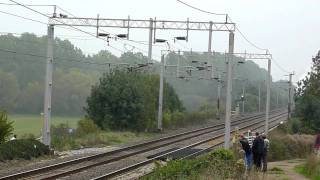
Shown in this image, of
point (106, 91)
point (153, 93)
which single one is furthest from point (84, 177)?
point (153, 93)

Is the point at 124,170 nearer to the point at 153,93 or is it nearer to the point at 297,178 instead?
the point at 297,178

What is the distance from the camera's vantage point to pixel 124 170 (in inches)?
981

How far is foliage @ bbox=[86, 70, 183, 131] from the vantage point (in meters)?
51.6

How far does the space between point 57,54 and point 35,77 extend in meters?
11.0

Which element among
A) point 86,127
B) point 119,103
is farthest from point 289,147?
point 119,103

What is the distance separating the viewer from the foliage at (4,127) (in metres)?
29.0

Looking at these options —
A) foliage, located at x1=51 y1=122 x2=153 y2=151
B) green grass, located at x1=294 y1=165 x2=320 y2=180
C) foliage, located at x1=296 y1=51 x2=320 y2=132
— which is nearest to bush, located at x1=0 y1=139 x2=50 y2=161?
foliage, located at x1=51 y1=122 x2=153 y2=151

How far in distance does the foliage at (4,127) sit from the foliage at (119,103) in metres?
21.7

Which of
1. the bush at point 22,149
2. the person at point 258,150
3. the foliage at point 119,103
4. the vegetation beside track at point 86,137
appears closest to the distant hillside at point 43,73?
the foliage at point 119,103

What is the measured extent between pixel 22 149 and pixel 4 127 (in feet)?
6.22

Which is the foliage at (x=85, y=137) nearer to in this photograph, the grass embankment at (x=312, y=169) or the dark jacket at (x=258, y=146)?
the dark jacket at (x=258, y=146)

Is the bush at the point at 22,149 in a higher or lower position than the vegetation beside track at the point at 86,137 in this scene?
higher

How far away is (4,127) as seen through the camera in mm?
29359

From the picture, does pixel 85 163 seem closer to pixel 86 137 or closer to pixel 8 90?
pixel 86 137
